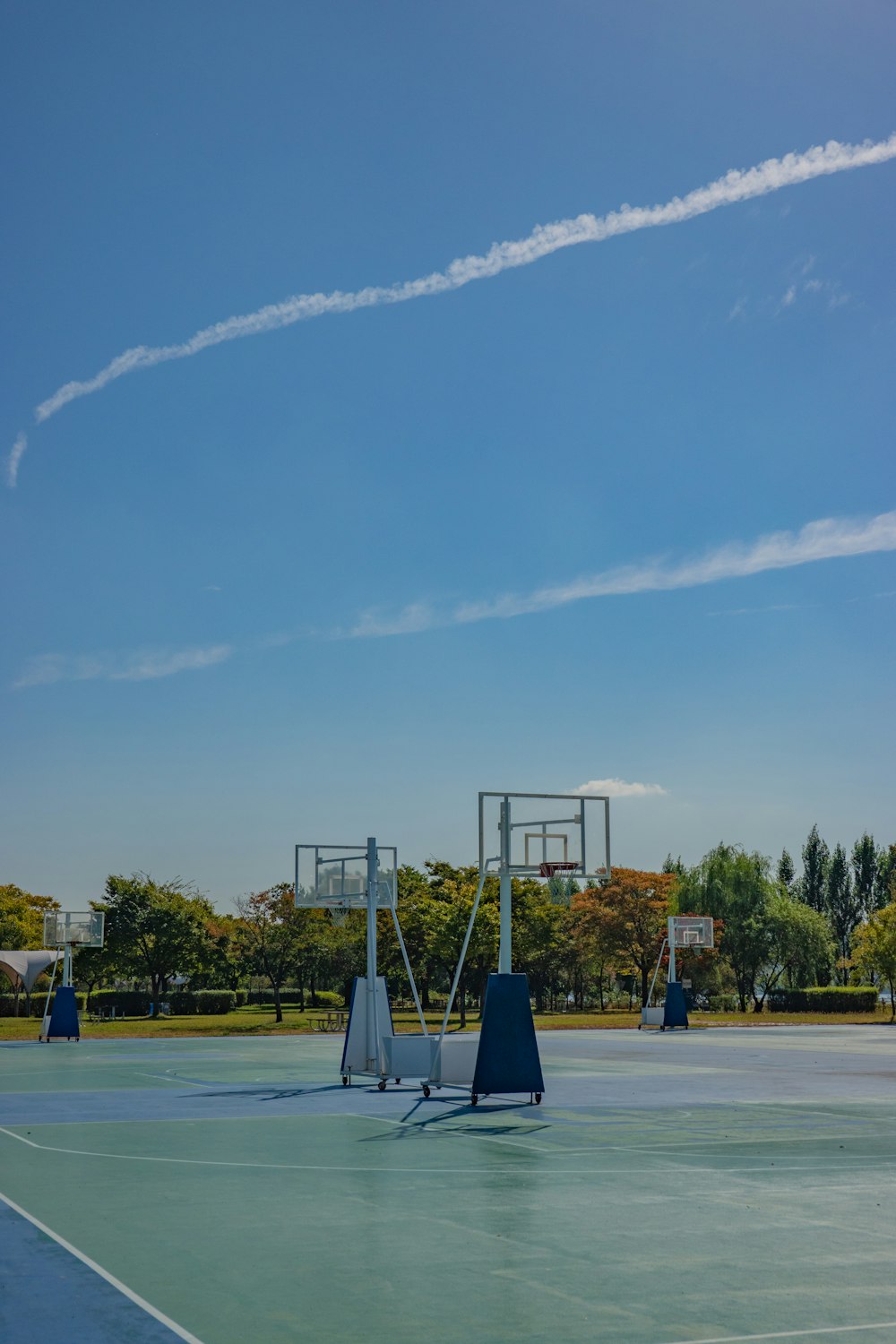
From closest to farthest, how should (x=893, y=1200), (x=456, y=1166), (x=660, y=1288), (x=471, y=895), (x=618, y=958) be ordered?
1. (x=660, y=1288)
2. (x=893, y=1200)
3. (x=456, y=1166)
4. (x=471, y=895)
5. (x=618, y=958)

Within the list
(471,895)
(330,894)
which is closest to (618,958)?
(471,895)

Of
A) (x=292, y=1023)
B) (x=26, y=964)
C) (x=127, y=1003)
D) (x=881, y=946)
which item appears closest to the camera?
(x=292, y=1023)

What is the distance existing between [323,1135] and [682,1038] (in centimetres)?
2696

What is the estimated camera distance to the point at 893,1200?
37.4 ft

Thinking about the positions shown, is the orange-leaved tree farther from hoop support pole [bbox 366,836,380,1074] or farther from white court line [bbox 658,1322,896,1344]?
white court line [bbox 658,1322,896,1344]

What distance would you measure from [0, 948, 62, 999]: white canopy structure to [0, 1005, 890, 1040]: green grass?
176cm

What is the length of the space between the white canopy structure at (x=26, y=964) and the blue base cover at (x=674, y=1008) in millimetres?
23639

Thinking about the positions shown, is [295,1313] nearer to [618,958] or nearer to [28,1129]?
[28,1129]

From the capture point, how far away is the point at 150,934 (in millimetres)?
55000

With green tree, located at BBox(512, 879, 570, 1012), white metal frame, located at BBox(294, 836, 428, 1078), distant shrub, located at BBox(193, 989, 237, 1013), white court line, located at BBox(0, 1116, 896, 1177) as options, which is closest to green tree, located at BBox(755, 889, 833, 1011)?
green tree, located at BBox(512, 879, 570, 1012)

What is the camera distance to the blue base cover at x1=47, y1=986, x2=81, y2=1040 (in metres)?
39.2

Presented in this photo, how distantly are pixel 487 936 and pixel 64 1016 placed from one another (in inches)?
671

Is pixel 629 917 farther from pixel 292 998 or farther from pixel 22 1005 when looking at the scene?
pixel 22 1005

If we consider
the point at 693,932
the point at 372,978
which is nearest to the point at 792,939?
the point at 693,932
